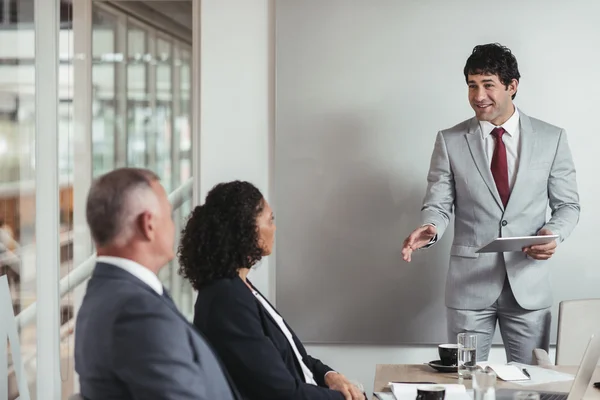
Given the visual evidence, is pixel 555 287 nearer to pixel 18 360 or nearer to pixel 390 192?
pixel 390 192

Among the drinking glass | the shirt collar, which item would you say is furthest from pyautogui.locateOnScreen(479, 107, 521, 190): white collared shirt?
the drinking glass

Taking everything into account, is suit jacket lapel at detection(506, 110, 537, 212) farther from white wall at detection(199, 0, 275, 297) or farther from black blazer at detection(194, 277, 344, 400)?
black blazer at detection(194, 277, 344, 400)

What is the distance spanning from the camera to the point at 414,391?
8.14 ft

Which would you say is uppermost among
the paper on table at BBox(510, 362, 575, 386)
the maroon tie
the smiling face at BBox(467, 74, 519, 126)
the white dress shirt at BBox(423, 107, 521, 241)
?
the smiling face at BBox(467, 74, 519, 126)

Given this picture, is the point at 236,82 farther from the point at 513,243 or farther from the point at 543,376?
the point at 543,376

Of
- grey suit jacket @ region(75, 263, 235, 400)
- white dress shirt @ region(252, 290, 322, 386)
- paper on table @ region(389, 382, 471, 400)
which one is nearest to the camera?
grey suit jacket @ region(75, 263, 235, 400)

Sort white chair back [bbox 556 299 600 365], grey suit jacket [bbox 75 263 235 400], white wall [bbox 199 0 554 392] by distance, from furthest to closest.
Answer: white wall [bbox 199 0 554 392] < white chair back [bbox 556 299 600 365] < grey suit jacket [bbox 75 263 235 400]

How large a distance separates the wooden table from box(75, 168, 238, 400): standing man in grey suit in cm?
74

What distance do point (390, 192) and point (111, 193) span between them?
2.49 meters

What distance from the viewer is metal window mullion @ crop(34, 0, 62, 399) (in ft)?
15.3

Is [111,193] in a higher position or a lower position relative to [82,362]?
higher

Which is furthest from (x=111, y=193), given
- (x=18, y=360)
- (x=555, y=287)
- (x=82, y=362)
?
(x=555, y=287)

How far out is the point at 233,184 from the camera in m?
2.74

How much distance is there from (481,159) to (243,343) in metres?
1.70
